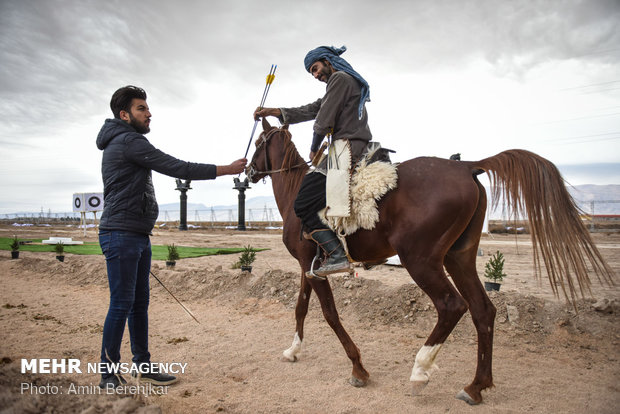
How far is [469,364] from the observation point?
4.23m

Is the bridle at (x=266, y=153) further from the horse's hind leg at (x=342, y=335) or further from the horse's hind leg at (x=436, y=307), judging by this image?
the horse's hind leg at (x=436, y=307)

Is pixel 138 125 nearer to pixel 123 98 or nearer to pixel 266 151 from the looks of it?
pixel 123 98

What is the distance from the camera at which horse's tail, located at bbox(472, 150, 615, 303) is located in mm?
3160

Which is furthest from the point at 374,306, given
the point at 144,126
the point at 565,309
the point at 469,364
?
the point at 144,126

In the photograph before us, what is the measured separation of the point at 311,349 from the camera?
4.85m

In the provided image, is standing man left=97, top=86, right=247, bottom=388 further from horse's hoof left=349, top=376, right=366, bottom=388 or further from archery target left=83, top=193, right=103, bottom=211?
archery target left=83, top=193, right=103, bottom=211

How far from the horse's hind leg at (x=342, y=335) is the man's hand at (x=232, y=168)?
1410 millimetres

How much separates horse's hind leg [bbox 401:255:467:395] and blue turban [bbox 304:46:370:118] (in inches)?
68.2

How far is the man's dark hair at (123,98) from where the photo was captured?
3449 mm

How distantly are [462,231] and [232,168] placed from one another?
2.30 m

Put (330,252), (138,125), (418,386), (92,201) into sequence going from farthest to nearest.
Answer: (92,201)
(330,252)
(138,125)
(418,386)

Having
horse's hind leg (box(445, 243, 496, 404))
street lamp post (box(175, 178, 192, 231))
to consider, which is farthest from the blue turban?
street lamp post (box(175, 178, 192, 231))

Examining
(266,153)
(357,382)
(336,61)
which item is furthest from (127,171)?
(357,382)

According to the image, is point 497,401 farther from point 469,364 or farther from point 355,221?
point 355,221
